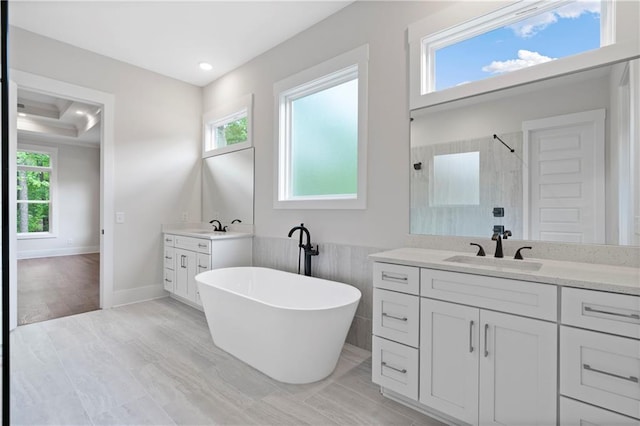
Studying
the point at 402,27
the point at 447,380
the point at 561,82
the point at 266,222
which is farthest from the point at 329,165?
the point at 447,380

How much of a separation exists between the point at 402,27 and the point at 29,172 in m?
8.64

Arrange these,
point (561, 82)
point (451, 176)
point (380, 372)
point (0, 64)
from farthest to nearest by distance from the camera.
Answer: point (451, 176) < point (380, 372) < point (561, 82) < point (0, 64)

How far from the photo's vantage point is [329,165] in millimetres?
2990

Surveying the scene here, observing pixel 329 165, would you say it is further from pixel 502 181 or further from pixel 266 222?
pixel 502 181

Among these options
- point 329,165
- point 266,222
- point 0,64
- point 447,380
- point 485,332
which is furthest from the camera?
point 266,222

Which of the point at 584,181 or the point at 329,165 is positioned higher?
the point at 329,165

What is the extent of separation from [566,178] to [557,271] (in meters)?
0.60

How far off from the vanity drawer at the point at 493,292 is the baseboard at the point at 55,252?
347 inches

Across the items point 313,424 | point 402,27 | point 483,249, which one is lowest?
point 313,424

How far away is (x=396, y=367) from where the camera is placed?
5.85ft

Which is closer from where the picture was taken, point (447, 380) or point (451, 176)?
point (447, 380)

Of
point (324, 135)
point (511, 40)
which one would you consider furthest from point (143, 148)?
point (511, 40)

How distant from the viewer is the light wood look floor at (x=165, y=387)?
5.61 feet

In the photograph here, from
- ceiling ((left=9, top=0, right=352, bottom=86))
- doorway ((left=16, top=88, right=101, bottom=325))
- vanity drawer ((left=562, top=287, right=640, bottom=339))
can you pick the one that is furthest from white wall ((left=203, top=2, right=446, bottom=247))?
doorway ((left=16, top=88, right=101, bottom=325))
